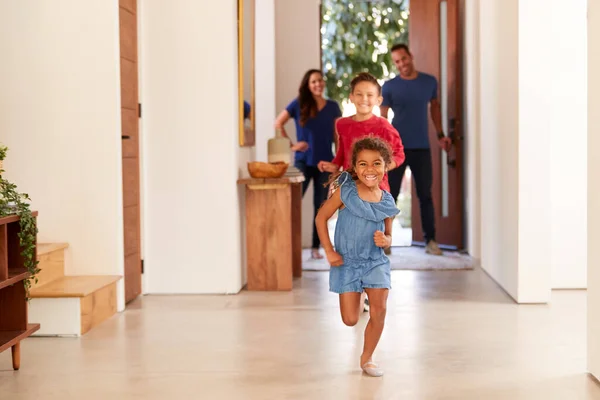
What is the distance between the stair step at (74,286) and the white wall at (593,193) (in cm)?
232

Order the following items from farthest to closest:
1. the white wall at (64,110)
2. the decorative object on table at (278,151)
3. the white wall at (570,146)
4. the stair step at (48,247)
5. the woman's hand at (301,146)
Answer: the woman's hand at (301,146)
the decorative object on table at (278,151)
the white wall at (570,146)
the white wall at (64,110)
the stair step at (48,247)

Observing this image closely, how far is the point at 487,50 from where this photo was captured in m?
6.29

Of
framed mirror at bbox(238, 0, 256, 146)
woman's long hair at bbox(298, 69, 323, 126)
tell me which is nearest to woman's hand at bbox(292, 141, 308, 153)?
woman's long hair at bbox(298, 69, 323, 126)

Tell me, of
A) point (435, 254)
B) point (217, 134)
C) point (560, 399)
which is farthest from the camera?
point (435, 254)

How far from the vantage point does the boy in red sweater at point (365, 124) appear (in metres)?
4.48

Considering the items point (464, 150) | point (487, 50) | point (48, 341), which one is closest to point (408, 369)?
point (48, 341)

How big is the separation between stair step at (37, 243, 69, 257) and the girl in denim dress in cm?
175

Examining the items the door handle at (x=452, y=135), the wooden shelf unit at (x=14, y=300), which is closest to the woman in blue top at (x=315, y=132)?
the door handle at (x=452, y=135)

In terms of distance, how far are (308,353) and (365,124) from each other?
131cm

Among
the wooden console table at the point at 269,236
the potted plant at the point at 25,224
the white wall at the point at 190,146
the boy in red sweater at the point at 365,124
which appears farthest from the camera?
the wooden console table at the point at 269,236

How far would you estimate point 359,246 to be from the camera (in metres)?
3.48

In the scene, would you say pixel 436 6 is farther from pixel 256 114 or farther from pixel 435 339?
pixel 435 339

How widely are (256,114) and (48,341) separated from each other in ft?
10.0

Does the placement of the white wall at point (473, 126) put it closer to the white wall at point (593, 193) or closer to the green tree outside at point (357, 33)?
the green tree outside at point (357, 33)
